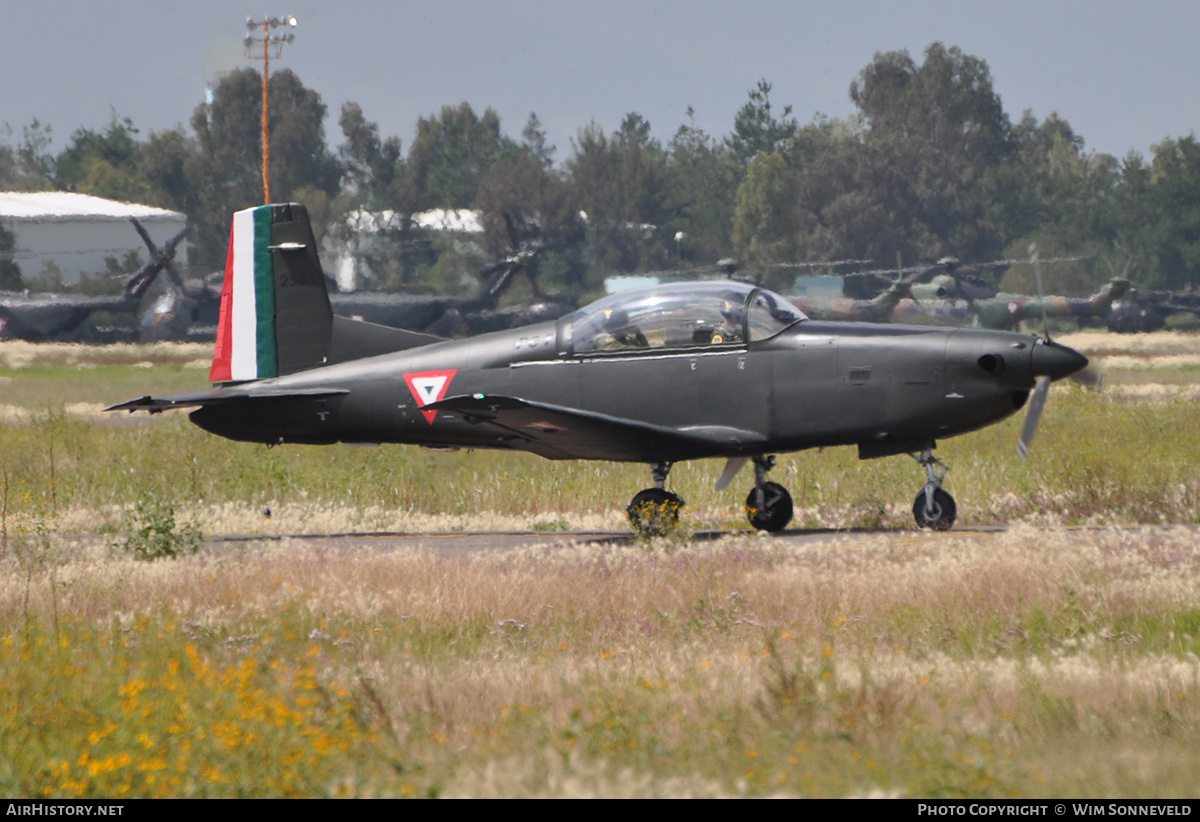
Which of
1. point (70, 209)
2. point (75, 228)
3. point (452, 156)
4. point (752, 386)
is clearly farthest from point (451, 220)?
point (752, 386)

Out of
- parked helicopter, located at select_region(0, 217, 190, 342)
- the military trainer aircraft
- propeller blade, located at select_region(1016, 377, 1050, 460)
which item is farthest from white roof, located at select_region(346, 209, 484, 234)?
propeller blade, located at select_region(1016, 377, 1050, 460)

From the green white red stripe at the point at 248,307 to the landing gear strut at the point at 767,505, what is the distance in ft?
16.0

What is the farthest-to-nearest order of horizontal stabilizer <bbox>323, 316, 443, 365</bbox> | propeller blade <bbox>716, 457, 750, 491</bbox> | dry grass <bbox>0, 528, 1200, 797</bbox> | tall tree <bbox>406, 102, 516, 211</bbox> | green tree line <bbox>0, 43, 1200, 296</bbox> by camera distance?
1. tall tree <bbox>406, 102, 516, 211</bbox>
2. green tree line <bbox>0, 43, 1200, 296</bbox>
3. horizontal stabilizer <bbox>323, 316, 443, 365</bbox>
4. propeller blade <bbox>716, 457, 750, 491</bbox>
5. dry grass <bbox>0, 528, 1200, 797</bbox>

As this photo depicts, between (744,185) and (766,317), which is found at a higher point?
(744,185)

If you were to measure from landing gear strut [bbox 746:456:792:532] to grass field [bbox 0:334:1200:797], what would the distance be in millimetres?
485

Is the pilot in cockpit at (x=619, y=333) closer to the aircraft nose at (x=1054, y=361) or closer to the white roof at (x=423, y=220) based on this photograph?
the aircraft nose at (x=1054, y=361)

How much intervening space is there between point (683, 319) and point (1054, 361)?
10.1 feet

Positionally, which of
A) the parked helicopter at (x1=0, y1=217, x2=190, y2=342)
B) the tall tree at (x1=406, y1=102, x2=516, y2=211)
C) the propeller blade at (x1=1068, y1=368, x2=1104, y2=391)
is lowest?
the propeller blade at (x1=1068, y1=368, x2=1104, y2=391)

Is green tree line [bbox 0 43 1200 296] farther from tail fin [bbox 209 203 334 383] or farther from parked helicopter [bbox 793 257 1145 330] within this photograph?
tail fin [bbox 209 203 334 383]

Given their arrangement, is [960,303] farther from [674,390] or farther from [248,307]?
[674,390]

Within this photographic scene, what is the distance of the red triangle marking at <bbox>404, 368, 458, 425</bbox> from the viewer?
39.4ft

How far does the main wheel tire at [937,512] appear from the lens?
37.4ft

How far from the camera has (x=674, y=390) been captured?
11.4 m

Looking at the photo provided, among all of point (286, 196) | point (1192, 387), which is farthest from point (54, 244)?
point (1192, 387)
